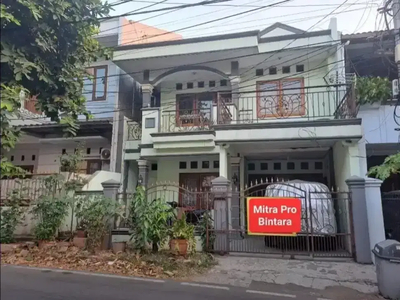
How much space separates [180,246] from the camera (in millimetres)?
7438

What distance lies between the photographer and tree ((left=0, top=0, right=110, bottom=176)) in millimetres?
1895

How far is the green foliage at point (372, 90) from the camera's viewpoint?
8.69 m

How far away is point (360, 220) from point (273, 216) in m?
1.87

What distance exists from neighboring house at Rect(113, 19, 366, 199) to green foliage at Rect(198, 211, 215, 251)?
188cm

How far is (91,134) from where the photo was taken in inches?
467

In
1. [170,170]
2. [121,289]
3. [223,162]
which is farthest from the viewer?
[170,170]

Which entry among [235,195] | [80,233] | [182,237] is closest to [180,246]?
[182,237]

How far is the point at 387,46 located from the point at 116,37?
9272 mm

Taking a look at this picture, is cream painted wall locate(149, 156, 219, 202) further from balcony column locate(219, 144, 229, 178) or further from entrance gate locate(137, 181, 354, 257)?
entrance gate locate(137, 181, 354, 257)

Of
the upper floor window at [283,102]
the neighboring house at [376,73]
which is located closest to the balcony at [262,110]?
the upper floor window at [283,102]

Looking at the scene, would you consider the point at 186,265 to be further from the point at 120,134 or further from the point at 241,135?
the point at 120,134

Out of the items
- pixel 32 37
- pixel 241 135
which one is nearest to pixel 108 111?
pixel 241 135

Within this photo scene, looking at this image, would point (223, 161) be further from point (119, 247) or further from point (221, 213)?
point (119, 247)

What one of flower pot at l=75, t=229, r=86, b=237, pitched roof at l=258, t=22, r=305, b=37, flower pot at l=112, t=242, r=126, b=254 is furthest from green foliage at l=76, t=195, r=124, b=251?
pitched roof at l=258, t=22, r=305, b=37
